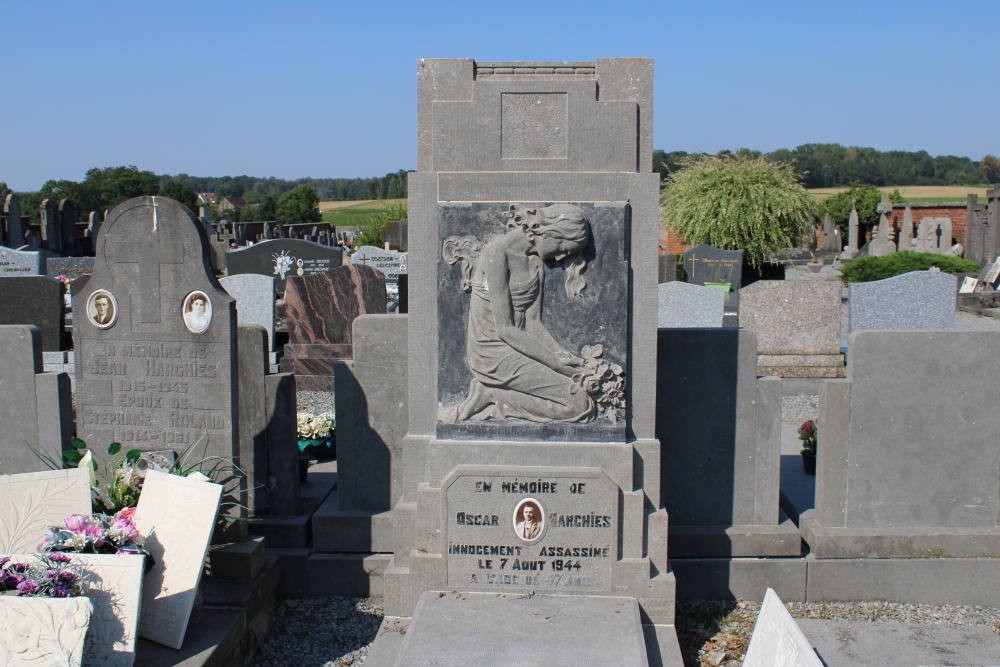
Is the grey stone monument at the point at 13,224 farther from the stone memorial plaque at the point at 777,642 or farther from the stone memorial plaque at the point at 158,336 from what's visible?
the stone memorial plaque at the point at 777,642

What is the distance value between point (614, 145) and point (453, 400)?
1627 mm

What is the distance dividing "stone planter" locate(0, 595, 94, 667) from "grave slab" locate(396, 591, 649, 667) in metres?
1.35

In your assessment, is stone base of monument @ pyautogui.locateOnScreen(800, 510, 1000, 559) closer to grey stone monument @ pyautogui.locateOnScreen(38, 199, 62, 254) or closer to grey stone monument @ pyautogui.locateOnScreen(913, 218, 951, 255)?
grey stone monument @ pyautogui.locateOnScreen(38, 199, 62, 254)

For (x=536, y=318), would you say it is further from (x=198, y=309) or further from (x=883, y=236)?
(x=883, y=236)

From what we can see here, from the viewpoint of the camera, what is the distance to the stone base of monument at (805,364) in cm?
1086

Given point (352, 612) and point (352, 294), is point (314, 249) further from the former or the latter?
point (352, 612)

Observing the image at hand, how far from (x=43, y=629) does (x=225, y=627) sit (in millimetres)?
906

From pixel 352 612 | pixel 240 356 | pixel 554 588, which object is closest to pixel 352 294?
pixel 240 356

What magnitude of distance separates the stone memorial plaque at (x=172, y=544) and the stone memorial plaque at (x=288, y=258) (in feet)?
45.8

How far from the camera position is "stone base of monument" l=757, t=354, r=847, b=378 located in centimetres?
1086

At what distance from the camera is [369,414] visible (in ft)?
17.2

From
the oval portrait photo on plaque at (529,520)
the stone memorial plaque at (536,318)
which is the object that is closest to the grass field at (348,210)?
the stone memorial plaque at (536,318)

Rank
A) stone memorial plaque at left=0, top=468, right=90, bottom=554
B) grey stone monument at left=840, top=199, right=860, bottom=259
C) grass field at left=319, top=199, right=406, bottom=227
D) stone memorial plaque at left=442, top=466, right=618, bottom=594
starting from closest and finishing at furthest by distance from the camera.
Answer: stone memorial plaque at left=0, top=468, right=90, bottom=554
stone memorial plaque at left=442, top=466, right=618, bottom=594
grey stone monument at left=840, top=199, right=860, bottom=259
grass field at left=319, top=199, right=406, bottom=227

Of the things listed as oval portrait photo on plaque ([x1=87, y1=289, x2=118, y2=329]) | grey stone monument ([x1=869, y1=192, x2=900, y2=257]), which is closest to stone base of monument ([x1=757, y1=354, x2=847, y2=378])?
oval portrait photo on plaque ([x1=87, y1=289, x2=118, y2=329])
